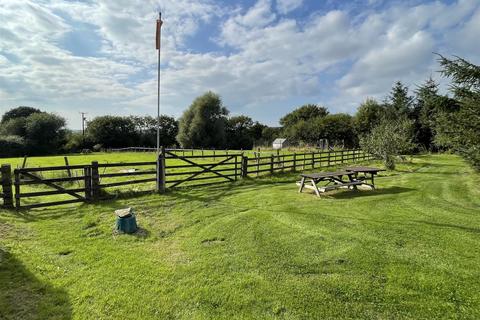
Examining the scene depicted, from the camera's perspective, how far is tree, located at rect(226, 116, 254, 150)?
179 feet

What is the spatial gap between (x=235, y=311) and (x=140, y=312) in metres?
1.09

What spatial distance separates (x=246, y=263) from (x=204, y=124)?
142ft

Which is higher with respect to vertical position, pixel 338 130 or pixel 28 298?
pixel 338 130

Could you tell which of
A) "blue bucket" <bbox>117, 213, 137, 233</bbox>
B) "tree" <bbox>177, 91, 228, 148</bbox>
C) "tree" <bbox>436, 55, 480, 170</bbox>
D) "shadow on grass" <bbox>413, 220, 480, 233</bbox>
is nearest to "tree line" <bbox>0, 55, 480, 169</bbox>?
"tree" <bbox>177, 91, 228, 148</bbox>

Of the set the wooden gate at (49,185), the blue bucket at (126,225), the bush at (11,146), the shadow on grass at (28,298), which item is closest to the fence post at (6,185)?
the wooden gate at (49,185)

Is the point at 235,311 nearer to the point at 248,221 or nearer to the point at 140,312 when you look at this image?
the point at 140,312

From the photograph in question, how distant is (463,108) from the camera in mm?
8781

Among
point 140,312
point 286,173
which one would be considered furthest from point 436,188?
point 140,312

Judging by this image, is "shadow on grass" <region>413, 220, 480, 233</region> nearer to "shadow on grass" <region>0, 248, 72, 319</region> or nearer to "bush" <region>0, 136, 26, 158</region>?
"shadow on grass" <region>0, 248, 72, 319</region>

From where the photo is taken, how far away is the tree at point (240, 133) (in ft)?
179

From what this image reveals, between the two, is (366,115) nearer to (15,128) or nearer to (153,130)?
(153,130)

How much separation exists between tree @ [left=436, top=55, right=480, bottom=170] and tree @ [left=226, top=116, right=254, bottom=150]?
143ft

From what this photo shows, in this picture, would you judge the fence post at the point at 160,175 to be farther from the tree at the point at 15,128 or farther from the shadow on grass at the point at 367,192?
the tree at the point at 15,128

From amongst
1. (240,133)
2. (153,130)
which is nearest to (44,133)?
(153,130)
